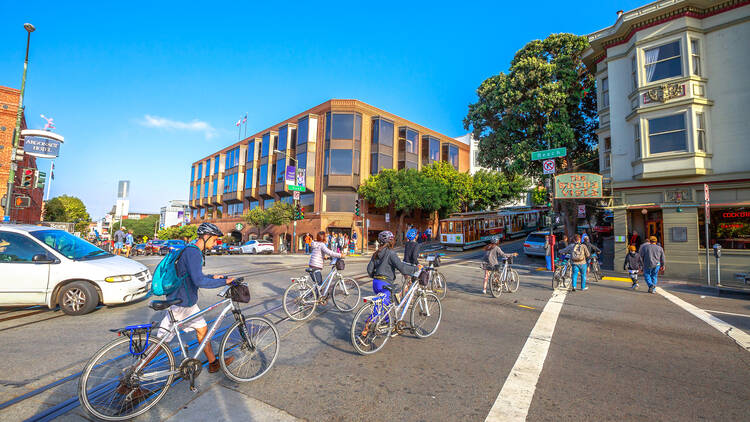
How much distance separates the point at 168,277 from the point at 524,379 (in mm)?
4257

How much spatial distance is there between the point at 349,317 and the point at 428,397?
11.0ft

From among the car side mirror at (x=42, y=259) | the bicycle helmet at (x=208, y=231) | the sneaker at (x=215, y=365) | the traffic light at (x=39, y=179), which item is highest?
the traffic light at (x=39, y=179)

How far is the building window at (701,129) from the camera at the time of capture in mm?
14289

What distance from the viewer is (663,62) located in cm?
1520

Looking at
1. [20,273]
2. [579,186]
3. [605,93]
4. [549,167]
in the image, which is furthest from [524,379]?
[605,93]

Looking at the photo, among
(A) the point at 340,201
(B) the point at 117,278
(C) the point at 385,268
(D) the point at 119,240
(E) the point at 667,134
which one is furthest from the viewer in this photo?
(A) the point at 340,201

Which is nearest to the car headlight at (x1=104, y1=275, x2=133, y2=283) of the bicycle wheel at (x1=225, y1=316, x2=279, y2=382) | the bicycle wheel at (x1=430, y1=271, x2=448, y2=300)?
the bicycle wheel at (x1=225, y1=316, x2=279, y2=382)

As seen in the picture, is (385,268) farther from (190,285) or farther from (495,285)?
(495,285)

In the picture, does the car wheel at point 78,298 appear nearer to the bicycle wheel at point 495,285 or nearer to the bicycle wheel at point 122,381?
the bicycle wheel at point 122,381

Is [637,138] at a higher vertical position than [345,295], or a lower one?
higher

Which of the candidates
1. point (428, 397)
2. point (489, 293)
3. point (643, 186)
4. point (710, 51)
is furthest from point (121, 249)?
point (710, 51)

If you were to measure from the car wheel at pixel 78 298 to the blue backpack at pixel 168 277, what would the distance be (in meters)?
4.24

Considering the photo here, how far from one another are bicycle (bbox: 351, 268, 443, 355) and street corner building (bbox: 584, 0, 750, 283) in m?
14.1

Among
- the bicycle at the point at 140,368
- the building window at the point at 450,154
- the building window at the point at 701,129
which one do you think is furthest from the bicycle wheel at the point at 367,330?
the building window at the point at 450,154
